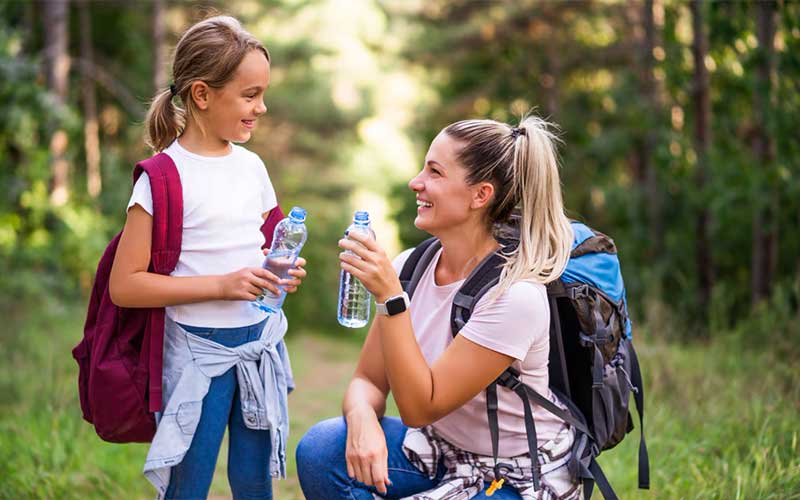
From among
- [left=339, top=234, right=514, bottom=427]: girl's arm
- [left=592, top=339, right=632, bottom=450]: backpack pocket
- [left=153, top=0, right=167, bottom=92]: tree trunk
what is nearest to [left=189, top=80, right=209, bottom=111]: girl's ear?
[left=339, top=234, right=514, bottom=427]: girl's arm

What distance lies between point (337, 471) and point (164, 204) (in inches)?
41.6

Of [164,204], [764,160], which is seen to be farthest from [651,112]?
[164,204]

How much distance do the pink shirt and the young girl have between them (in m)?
0.48

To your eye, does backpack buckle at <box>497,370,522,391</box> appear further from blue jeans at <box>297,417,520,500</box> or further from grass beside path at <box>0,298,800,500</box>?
grass beside path at <box>0,298,800,500</box>

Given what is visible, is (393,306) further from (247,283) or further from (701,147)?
(701,147)

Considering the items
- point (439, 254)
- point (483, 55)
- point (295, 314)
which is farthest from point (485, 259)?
point (483, 55)

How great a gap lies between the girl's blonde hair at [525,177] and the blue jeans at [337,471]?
2.64ft

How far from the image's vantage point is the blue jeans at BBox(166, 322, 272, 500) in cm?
272

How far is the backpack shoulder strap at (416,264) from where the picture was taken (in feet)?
9.43

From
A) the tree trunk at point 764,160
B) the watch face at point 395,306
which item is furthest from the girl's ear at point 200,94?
the tree trunk at point 764,160

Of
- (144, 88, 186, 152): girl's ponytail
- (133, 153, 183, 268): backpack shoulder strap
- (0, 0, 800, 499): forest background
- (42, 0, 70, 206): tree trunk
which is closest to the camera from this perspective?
(133, 153, 183, 268): backpack shoulder strap

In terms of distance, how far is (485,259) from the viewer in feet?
8.75

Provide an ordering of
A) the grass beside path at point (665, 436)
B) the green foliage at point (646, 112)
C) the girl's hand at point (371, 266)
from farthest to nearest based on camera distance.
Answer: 1. the green foliage at point (646, 112)
2. the grass beside path at point (665, 436)
3. the girl's hand at point (371, 266)

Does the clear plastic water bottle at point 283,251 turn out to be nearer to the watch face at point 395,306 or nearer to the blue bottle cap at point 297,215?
the blue bottle cap at point 297,215
